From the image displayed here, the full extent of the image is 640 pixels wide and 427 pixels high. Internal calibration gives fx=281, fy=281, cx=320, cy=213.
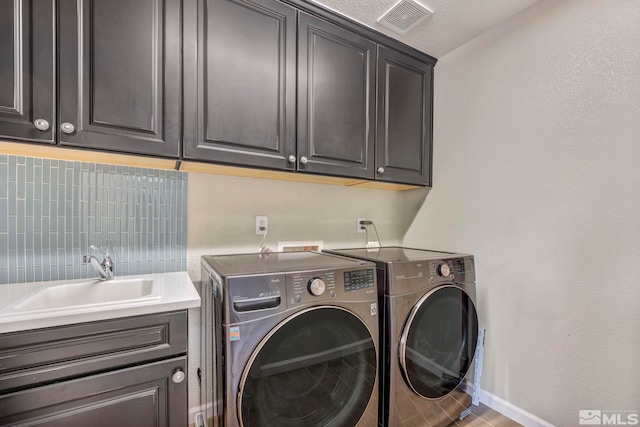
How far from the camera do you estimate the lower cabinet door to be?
85 centimetres

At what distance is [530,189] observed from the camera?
1557 millimetres

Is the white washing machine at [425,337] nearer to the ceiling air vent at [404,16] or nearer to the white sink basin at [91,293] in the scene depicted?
the white sink basin at [91,293]

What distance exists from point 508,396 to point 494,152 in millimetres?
1456

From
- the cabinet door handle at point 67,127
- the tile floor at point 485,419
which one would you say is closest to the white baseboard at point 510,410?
the tile floor at point 485,419

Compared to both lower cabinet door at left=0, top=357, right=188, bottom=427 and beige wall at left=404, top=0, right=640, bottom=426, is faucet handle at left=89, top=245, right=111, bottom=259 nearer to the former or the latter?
lower cabinet door at left=0, top=357, right=188, bottom=427

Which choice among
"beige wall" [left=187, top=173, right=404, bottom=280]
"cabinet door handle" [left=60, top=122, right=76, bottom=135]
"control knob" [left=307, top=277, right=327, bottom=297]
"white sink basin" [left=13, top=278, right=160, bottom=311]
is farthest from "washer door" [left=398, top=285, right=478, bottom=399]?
"cabinet door handle" [left=60, top=122, right=76, bottom=135]

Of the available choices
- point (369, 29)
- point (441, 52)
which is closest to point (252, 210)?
point (369, 29)

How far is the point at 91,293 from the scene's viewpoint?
1.28m

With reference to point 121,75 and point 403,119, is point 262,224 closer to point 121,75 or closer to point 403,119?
point 121,75

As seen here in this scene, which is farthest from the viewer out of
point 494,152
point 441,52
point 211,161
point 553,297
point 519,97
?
point 441,52

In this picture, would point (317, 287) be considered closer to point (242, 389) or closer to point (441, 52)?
point (242, 389)

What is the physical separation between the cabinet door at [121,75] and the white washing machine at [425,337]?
3.93 ft

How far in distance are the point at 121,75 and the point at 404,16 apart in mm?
1459

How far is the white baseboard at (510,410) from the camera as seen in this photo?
1.52m
